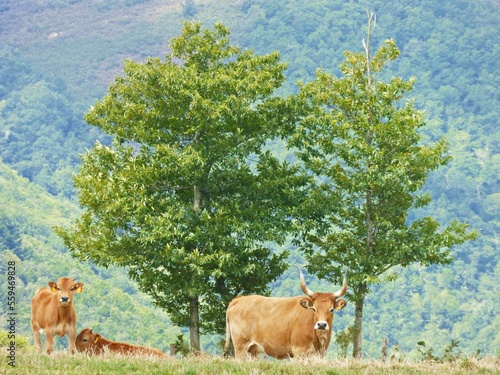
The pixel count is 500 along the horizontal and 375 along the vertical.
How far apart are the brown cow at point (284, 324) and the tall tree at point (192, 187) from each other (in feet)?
22.0

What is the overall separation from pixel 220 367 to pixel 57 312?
7.57 m

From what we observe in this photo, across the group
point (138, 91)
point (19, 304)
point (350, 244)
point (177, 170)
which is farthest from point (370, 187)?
point (19, 304)

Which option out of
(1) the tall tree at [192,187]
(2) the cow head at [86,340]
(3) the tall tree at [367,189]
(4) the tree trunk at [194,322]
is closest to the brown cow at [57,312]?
(2) the cow head at [86,340]

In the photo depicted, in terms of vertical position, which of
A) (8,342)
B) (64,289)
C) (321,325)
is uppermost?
(64,289)

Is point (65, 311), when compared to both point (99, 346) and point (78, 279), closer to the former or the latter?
point (99, 346)

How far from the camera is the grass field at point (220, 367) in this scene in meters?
17.6

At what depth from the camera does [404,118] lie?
109 ft

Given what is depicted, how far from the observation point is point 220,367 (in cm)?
1823

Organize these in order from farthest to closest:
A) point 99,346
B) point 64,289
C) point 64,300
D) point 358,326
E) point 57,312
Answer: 1. point 358,326
2. point 99,346
3. point 57,312
4. point 64,289
5. point 64,300

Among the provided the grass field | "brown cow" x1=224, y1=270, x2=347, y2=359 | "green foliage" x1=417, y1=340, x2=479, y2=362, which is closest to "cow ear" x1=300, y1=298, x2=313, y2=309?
"brown cow" x1=224, y1=270, x2=347, y2=359

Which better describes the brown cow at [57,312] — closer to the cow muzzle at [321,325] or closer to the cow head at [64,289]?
the cow head at [64,289]

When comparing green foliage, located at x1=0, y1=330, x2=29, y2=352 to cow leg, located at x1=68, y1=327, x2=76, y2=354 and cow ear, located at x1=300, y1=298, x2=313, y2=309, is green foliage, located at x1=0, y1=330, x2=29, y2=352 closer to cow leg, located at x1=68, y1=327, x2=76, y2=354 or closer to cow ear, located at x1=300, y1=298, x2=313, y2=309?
cow leg, located at x1=68, y1=327, x2=76, y2=354

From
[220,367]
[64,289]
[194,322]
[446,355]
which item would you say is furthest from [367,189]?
[220,367]

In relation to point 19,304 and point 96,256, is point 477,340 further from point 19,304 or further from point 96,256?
point 96,256
